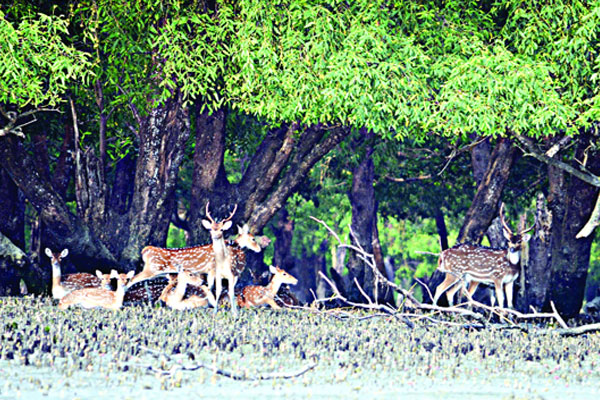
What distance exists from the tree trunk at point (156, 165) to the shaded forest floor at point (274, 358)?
481cm

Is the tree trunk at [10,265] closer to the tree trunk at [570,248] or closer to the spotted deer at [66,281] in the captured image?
the spotted deer at [66,281]

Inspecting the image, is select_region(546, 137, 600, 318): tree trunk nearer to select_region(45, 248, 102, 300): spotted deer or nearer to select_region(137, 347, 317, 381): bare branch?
select_region(45, 248, 102, 300): spotted deer

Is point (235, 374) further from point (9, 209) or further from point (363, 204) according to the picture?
point (363, 204)

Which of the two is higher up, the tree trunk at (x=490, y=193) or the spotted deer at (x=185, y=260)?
the tree trunk at (x=490, y=193)

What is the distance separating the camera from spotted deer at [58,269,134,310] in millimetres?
18469

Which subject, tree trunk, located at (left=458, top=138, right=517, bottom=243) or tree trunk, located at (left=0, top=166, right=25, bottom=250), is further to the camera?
tree trunk, located at (left=458, top=138, right=517, bottom=243)

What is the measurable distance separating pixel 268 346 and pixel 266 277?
11476mm

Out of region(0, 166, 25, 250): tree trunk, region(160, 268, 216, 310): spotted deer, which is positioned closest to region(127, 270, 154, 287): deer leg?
region(160, 268, 216, 310): spotted deer

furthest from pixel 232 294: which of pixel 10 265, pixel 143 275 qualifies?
pixel 10 265

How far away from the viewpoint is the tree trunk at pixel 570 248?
2223 cm

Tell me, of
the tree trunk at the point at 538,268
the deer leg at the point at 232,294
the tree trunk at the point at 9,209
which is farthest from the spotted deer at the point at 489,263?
the tree trunk at the point at 9,209

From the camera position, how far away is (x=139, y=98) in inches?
854

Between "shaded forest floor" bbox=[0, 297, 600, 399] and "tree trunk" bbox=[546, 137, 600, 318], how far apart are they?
6.13m

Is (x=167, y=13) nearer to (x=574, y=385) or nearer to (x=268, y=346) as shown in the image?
(x=268, y=346)
